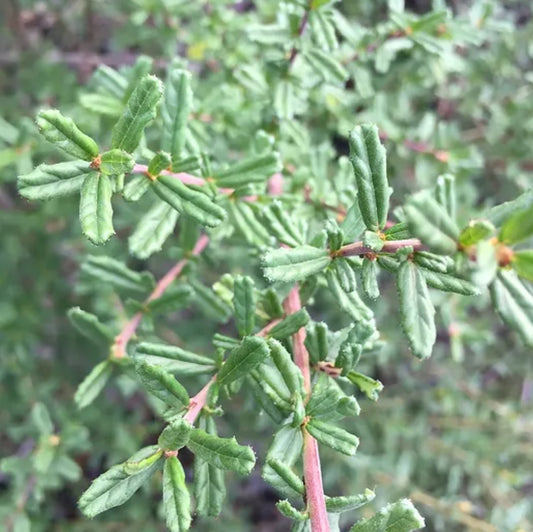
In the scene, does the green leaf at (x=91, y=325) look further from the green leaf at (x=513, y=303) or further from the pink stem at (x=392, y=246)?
the green leaf at (x=513, y=303)

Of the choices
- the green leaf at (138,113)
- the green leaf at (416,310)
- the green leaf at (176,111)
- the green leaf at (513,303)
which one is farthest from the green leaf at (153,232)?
the green leaf at (513,303)

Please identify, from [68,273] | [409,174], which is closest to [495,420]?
[409,174]

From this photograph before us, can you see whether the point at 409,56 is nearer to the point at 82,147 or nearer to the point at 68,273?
the point at 82,147

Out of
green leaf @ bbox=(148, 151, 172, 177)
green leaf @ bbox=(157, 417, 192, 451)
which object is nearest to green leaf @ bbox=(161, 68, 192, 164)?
green leaf @ bbox=(148, 151, 172, 177)

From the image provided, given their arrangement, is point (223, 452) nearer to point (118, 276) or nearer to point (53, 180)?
point (53, 180)

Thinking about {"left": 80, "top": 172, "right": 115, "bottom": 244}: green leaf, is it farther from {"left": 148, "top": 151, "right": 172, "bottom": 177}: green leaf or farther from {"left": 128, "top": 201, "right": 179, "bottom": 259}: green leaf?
{"left": 128, "top": 201, "right": 179, "bottom": 259}: green leaf

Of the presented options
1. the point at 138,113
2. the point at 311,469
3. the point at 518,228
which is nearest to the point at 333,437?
the point at 311,469
